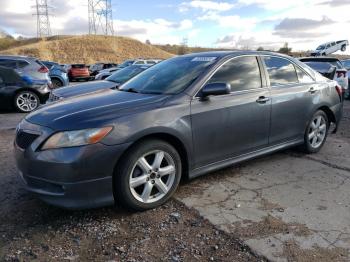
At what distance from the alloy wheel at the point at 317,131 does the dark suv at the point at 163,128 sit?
0.70ft

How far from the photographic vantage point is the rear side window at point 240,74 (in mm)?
4344

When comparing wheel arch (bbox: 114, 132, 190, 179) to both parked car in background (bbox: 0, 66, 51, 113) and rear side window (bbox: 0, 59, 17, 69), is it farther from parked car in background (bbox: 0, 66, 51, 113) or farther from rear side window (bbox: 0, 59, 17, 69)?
rear side window (bbox: 0, 59, 17, 69)

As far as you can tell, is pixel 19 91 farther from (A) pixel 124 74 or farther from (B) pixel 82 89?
(B) pixel 82 89

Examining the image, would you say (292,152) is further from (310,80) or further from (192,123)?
(192,123)

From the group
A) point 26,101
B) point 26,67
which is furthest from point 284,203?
point 26,67

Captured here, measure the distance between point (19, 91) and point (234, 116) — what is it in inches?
315

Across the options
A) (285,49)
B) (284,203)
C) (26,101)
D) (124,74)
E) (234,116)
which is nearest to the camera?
(284,203)

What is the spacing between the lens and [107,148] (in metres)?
3.32

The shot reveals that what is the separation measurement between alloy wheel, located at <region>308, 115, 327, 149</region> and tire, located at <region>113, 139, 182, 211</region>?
8.70ft

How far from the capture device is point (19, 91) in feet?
34.1

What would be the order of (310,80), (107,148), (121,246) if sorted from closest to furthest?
(121,246) < (107,148) < (310,80)

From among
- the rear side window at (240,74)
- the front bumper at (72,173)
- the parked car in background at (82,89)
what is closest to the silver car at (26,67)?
the parked car in background at (82,89)

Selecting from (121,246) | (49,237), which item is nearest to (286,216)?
(121,246)

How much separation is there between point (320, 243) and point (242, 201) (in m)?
1.00
